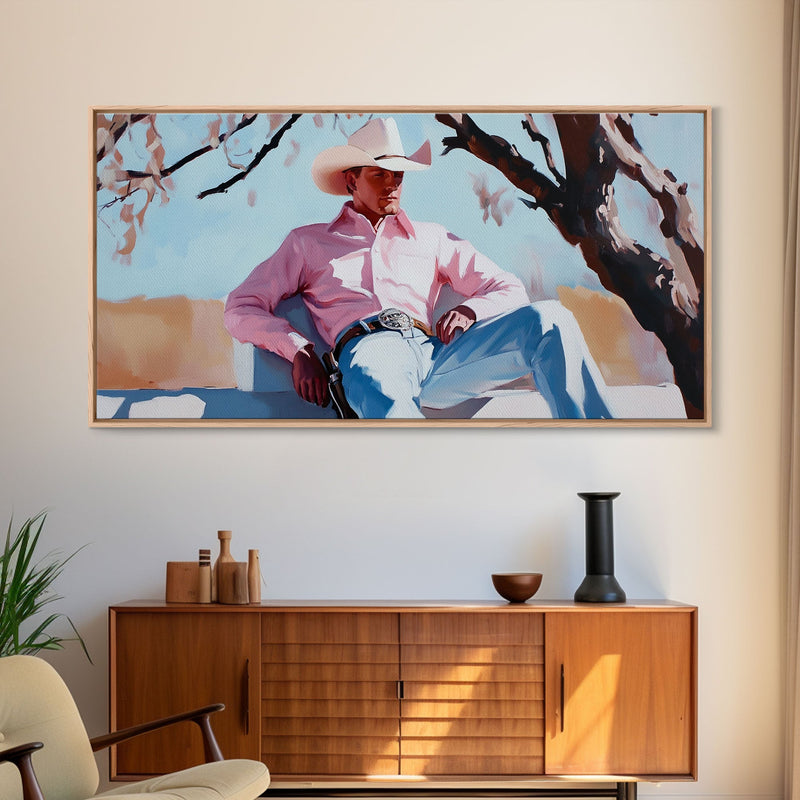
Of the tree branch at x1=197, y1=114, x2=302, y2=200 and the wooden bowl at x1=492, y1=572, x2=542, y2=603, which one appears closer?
the wooden bowl at x1=492, y1=572, x2=542, y2=603

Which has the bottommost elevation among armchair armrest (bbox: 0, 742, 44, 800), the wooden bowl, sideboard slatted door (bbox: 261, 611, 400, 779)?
sideboard slatted door (bbox: 261, 611, 400, 779)

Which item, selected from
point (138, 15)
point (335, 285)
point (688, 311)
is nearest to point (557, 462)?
point (688, 311)

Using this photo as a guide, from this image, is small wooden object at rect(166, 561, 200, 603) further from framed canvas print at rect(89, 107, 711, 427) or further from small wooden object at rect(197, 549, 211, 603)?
framed canvas print at rect(89, 107, 711, 427)

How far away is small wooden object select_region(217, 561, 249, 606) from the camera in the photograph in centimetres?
331

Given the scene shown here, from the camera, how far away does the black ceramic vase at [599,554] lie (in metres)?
3.36

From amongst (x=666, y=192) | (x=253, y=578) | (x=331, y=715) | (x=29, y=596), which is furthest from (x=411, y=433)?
(x=29, y=596)

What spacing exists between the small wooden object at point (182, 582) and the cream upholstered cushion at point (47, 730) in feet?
2.21

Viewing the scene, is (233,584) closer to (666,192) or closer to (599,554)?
(599,554)

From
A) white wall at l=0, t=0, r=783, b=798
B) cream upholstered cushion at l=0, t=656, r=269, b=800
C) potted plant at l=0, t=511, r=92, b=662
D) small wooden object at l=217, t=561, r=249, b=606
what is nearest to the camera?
cream upholstered cushion at l=0, t=656, r=269, b=800

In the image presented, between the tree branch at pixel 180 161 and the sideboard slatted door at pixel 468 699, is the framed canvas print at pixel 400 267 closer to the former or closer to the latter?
the tree branch at pixel 180 161

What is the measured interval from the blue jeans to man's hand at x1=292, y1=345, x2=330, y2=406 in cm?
9

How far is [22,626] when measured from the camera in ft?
11.9

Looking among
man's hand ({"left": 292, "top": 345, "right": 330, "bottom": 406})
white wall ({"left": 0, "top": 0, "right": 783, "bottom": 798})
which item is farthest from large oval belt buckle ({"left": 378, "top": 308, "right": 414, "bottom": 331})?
white wall ({"left": 0, "top": 0, "right": 783, "bottom": 798})

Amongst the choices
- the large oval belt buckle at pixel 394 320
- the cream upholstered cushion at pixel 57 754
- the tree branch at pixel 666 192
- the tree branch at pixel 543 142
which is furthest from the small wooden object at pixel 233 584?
the tree branch at pixel 666 192
